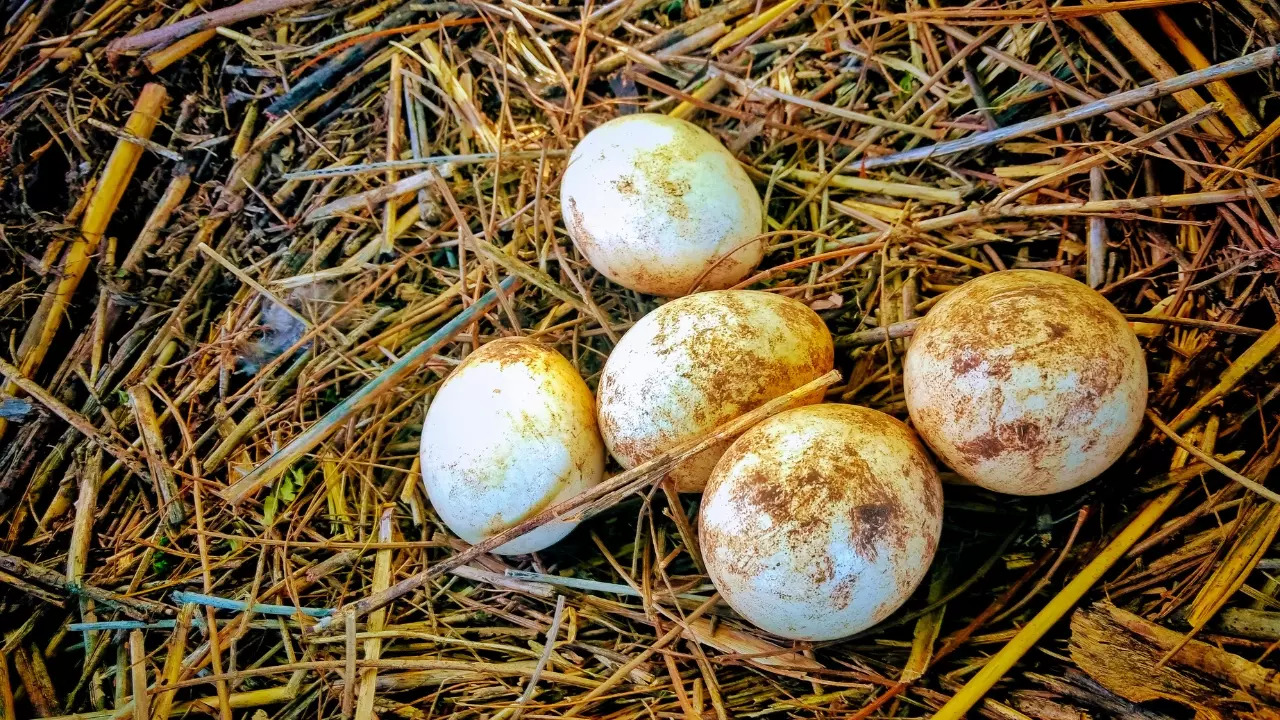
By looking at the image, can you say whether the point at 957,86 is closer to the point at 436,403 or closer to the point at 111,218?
the point at 436,403

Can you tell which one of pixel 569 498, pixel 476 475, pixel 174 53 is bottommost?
pixel 569 498

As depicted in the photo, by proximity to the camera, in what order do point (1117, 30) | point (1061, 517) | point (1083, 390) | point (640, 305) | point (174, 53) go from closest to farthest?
1. point (1083, 390)
2. point (1061, 517)
3. point (1117, 30)
4. point (640, 305)
5. point (174, 53)

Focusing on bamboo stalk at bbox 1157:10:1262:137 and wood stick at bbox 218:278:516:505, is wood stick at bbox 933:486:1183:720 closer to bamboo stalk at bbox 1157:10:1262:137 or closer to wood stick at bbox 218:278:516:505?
bamboo stalk at bbox 1157:10:1262:137

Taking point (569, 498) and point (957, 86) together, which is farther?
point (957, 86)

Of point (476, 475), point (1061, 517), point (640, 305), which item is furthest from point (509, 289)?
point (1061, 517)

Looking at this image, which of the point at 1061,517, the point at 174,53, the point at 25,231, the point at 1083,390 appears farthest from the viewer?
the point at 174,53

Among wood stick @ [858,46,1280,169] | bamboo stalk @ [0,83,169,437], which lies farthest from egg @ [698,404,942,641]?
bamboo stalk @ [0,83,169,437]
